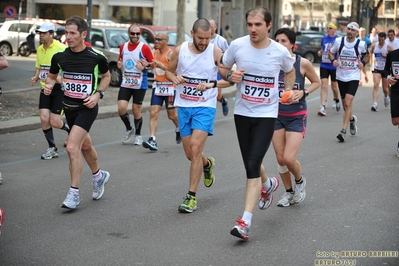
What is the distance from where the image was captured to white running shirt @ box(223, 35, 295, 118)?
283 inches

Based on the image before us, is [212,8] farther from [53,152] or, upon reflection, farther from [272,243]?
[272,243]

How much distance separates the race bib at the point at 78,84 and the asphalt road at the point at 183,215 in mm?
1146

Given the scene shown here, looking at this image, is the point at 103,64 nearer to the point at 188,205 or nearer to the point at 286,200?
the point at 188,205

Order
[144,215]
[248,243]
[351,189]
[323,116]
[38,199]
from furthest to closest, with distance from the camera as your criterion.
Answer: [323,116] → [351,189] → [38,199] → [144,215] → [248,243]

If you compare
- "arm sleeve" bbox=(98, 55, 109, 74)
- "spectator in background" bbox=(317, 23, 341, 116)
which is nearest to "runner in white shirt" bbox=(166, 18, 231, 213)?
"arm sleeve" bbox=(98, 55, 109, 74)

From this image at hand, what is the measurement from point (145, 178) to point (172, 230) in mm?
2804

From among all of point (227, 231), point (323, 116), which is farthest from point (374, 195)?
point (323, 116)

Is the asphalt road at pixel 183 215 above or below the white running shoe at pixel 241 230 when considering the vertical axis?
below

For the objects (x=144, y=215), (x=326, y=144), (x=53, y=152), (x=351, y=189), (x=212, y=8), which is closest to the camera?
(x=144, y=215)

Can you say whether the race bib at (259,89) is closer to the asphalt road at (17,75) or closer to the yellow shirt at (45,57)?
the yellow shirt at (45,57)

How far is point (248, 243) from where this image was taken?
6852mm

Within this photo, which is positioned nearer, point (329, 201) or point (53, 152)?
point (329, 201)

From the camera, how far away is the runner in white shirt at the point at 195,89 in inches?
325

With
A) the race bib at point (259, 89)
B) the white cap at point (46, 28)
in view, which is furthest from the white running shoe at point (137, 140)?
the race bib at point (259, 89)
